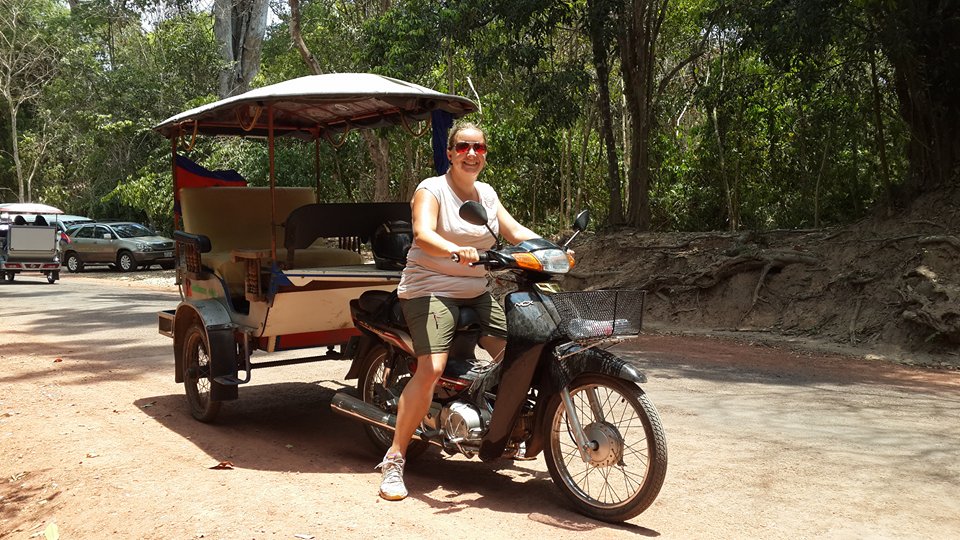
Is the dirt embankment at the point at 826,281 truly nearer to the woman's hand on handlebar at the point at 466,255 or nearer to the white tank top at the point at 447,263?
the white tank top at the point at 447,263

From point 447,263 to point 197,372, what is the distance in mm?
2996

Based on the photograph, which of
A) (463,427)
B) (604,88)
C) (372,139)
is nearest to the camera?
(463,427)

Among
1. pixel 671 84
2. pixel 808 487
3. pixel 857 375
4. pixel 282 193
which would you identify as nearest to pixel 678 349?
pixel 857 375

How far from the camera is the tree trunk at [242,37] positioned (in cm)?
2850

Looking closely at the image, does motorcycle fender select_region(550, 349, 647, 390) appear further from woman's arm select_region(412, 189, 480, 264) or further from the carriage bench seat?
the carriage bench seat

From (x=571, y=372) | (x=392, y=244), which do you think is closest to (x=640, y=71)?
(x=392, y=244)

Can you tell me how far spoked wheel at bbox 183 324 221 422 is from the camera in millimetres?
6797

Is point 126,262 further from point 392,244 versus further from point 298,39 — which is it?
point 392,244

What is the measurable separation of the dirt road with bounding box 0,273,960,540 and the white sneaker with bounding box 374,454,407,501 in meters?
0.07

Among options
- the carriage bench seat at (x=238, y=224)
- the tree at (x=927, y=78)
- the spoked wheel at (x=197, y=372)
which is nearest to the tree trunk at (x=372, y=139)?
the tree at (x=927, y=78)

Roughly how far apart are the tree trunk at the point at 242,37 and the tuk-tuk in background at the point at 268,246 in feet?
71.3

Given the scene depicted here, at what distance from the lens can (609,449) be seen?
4.36 m

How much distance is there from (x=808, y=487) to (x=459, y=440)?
193 cm

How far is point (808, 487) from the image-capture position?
489 cm
